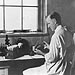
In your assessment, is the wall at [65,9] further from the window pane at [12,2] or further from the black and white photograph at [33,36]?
the window pane at [12,2]

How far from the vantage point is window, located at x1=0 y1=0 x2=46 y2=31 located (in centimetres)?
363

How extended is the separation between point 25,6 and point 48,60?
5.35 ft

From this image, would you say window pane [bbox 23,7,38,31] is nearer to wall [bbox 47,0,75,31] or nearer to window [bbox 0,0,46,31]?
window [bbox 0,0,46,31]

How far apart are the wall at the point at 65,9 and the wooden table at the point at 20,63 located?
990mm

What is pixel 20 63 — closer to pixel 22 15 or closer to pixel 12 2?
pixel 22 15

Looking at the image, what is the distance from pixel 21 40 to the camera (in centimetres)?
333

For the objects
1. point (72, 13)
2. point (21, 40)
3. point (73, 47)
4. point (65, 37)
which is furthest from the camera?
point (72, 13)

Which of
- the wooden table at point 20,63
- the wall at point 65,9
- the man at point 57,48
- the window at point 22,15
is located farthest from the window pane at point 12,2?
the man at point 57,48

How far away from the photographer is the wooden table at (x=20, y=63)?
9.25 ft

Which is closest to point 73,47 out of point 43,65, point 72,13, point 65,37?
point 65,37

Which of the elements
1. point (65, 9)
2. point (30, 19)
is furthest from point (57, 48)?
point (30, 19)

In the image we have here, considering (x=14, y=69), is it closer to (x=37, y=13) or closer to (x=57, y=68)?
(x=57, y=68)

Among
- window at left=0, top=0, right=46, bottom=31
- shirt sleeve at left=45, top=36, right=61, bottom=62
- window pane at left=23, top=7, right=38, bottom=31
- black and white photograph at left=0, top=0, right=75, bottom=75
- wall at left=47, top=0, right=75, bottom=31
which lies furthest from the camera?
window pane at left=23, top=7, right=38, bottom=31

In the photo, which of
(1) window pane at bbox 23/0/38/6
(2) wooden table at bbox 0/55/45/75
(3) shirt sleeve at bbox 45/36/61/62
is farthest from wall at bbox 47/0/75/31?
(3) shirt sleeve at bbox 45/36/61/62
